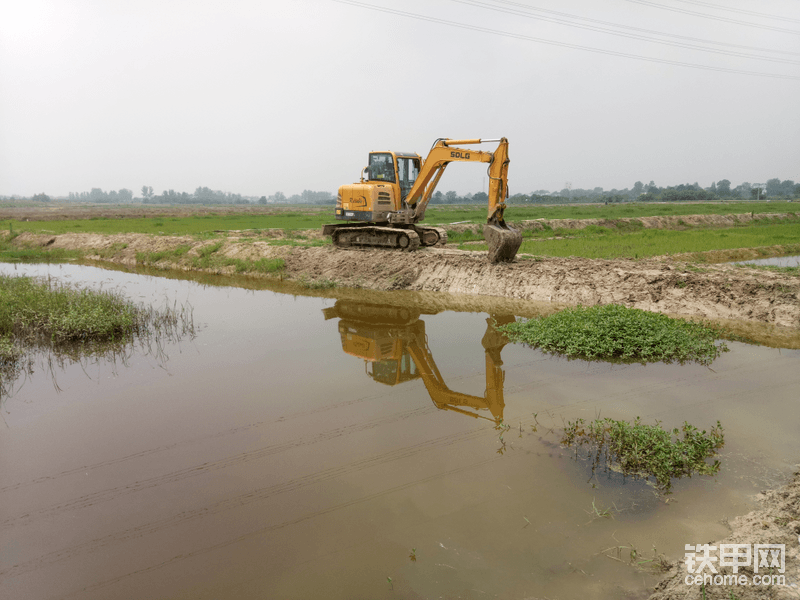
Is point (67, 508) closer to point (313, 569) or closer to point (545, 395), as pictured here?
point (313, 569)

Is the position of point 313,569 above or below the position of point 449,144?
below

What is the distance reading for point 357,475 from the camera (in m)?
5.21

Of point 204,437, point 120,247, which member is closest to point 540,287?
point 204,437

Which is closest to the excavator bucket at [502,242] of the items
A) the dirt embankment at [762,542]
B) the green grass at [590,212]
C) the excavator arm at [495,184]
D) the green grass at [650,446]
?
the excavator arm at [495,184]

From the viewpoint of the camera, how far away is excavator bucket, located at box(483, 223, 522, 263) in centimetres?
1454

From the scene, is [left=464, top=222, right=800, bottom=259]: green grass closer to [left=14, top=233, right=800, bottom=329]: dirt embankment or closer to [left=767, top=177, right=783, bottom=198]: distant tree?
[left=14, top=233, right=800, bottom=329]: dirt embankment

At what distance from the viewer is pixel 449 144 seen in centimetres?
1625

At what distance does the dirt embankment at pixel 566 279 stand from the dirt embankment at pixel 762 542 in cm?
809

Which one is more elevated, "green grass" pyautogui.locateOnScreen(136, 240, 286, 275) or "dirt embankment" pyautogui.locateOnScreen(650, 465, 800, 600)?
"green grass" pyautogui.locateOnScreen(136, 240, 286, 275)

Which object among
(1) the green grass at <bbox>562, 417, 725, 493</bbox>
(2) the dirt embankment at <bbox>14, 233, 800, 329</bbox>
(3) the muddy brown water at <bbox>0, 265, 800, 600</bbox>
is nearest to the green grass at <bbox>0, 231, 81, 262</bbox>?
(2) the dirt embankment at <bbox>14, 233, 800, 329</bbox>

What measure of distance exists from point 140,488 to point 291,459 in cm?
154

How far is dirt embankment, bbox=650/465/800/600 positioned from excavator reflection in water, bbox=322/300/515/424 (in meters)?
2.78

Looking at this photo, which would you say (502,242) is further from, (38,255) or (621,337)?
(38,255)

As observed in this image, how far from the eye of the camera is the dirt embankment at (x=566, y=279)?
38.5ft
